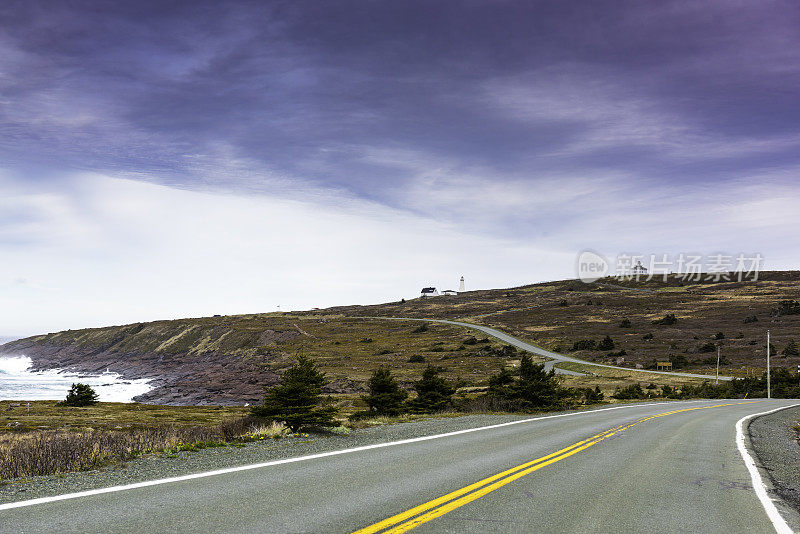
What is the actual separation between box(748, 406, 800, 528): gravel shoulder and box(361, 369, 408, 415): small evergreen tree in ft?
51.8

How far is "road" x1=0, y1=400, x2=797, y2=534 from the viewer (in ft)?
18.6

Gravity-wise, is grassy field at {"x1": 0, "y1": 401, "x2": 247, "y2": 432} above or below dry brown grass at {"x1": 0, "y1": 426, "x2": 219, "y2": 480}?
below

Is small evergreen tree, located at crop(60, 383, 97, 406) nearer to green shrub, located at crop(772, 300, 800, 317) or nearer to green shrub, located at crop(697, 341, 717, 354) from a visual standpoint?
green shrub, located at crop(697, 341, 717, 354)

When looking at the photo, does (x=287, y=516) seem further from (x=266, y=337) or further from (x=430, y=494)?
(x=266, y=337)

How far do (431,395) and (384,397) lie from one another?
2673 mm

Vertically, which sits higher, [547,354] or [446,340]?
[446,340]

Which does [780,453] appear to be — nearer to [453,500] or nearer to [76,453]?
[453,500]

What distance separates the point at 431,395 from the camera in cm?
2758

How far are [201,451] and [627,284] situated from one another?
182439 millimetres

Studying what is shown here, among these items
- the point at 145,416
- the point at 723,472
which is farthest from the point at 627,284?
the point at 723,472

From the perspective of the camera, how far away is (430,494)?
6988 millimetres

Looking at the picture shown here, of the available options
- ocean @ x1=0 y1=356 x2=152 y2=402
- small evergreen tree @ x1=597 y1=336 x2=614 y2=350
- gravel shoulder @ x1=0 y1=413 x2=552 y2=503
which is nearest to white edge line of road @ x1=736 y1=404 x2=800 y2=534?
gravel shoulder @ x1=0 y1=413 x2=552 y2=503

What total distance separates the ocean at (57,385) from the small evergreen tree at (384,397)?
162 feet

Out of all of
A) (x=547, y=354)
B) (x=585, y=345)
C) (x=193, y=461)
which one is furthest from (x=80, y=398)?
(x=585, y=345)
